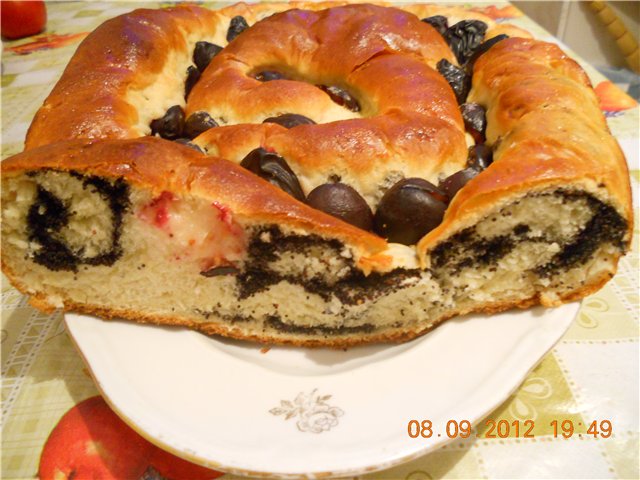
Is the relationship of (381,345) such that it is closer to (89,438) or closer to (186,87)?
(89,438)

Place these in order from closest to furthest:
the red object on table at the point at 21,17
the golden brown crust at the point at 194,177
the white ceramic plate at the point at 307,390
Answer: the white ceramic plate at the point at 307,390, the golden brown crust at the point at 194,177, the red object on table at the point at 21,17

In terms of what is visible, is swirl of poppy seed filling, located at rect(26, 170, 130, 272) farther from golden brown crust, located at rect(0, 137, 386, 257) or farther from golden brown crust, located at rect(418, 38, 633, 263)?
golden brown crust, located at rect(418, 38, 633, 263)

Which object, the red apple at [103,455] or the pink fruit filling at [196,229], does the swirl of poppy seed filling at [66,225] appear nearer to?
the pink fruit filling at [196,229]

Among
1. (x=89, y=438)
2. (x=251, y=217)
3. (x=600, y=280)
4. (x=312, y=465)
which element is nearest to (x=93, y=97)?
(x=251, y=217)

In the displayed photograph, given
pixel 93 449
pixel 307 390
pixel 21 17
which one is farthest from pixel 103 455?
pixel 21 17

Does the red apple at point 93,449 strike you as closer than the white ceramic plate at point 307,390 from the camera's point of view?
No
